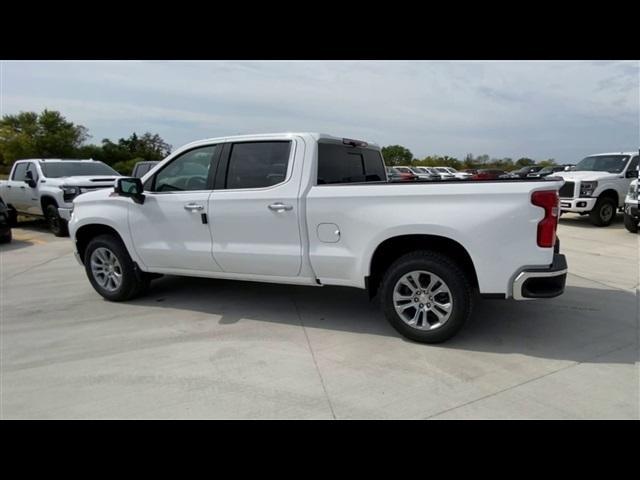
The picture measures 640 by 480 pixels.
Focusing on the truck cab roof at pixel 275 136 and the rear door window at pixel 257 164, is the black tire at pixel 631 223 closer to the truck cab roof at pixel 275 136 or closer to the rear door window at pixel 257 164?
the truck cab roof at pixel 275 136

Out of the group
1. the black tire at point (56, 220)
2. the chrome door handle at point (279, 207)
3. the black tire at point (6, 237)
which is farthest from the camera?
the black tire at point (56, 220)

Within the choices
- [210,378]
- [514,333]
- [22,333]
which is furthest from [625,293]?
[22,333]

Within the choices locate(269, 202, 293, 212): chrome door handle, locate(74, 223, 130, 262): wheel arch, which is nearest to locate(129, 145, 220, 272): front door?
locate(74, 223, 130, 262): wheel arch

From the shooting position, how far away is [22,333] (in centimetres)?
420

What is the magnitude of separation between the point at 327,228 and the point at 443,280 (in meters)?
1.11

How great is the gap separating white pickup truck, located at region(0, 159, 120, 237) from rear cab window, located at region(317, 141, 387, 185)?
25.0 feet

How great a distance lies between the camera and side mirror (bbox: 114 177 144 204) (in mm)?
4523

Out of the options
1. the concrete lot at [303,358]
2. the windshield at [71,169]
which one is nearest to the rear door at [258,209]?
the concrete lot at [303,358]

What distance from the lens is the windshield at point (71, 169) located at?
1040 cm

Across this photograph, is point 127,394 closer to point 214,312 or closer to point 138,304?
point 214,312

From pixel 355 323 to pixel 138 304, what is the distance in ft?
8.85

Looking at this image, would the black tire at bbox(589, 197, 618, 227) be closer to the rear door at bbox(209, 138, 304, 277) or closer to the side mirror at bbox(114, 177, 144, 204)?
the rear door at bbox(209, 138, 304, 277)

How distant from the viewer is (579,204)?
10.3 meters

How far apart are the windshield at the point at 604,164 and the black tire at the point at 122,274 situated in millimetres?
11714
